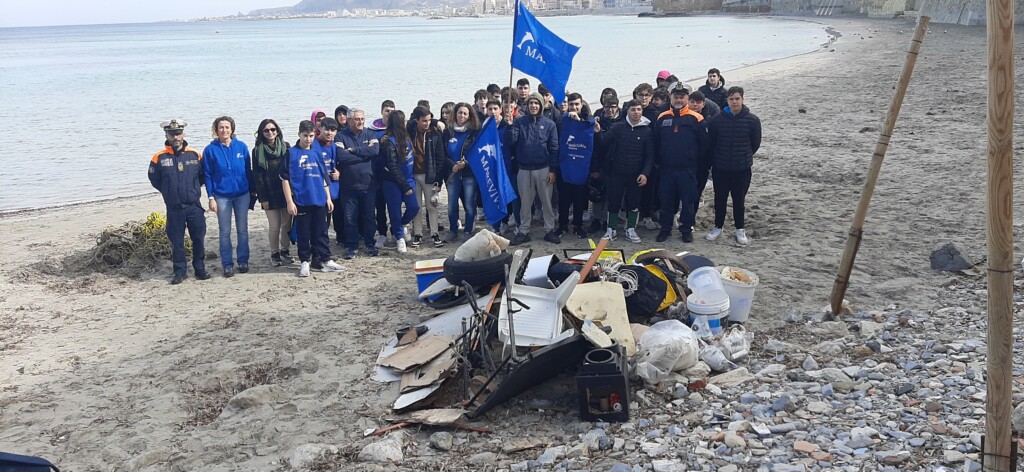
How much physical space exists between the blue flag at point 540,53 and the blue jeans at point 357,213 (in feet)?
8.64

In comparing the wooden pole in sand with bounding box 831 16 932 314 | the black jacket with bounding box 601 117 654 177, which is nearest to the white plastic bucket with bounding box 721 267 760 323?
the wooden pole in sand with bounding box 831 16 932 314

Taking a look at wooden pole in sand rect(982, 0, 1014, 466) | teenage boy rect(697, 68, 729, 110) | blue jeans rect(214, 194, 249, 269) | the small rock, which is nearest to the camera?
wooden pole in sand rect(982, 0, 1014, 466)

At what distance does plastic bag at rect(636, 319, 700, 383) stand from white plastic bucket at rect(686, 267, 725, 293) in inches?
35.1

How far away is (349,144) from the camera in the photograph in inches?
399

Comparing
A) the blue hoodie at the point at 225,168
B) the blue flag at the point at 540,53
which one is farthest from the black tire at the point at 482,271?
the blue hoodie at the point at 225,168

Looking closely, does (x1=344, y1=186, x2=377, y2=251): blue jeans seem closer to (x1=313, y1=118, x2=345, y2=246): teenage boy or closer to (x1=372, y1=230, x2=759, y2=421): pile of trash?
(x1=313, y1=118, x2=345, y2=246): teenage boy

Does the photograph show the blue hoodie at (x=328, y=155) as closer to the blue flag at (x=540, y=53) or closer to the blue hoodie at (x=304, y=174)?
the blue hoodie at (x=304, y=174)

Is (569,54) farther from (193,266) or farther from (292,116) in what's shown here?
(292,116)

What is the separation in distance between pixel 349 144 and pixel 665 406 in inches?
230

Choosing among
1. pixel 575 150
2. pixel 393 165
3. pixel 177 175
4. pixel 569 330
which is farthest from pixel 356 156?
pixel 569 330

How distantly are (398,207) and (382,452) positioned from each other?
5.65m

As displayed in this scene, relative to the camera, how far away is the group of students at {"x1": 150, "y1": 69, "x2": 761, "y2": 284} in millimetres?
9766

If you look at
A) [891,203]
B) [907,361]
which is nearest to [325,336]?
[907,361]

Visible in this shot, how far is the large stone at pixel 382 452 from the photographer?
5500mm
